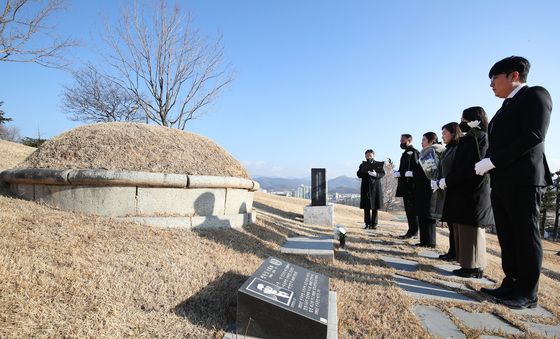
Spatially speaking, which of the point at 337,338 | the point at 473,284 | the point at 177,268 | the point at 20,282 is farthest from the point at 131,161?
the point at 473,284

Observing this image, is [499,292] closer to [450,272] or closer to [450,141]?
[450,272]

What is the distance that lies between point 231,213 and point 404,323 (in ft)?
10.8

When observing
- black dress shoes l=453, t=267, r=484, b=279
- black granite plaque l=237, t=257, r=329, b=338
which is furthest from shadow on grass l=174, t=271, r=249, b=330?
black dress shoes l=453, t=267, r=484, b=279

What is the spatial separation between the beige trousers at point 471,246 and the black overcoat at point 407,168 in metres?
2.93

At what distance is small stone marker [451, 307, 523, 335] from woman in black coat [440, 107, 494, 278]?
129 cm

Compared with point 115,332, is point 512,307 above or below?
below

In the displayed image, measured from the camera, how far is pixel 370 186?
8398mm

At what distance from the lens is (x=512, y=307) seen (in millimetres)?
2975

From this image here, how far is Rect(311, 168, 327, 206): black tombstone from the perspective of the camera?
10001mm

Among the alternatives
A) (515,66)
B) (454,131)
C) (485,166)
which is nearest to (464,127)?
(454,131)

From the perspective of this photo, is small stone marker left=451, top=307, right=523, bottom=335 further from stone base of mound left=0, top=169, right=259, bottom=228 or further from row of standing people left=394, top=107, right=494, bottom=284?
stone base of mound left=0, top=169, right=259, bottom=228

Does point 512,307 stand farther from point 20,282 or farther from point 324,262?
point 20,282

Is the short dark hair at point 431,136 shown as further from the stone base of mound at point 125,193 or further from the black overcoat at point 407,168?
the stone base of mound at point 125,193

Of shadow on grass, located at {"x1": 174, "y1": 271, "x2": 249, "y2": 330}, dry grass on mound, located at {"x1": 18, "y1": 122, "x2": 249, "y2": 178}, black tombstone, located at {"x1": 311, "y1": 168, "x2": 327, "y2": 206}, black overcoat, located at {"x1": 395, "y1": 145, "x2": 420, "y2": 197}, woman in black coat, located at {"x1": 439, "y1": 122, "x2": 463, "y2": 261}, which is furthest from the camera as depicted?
black tombstone, located at {"x1": 311, "y1": 168, "x2": 327, "y2": 206}
